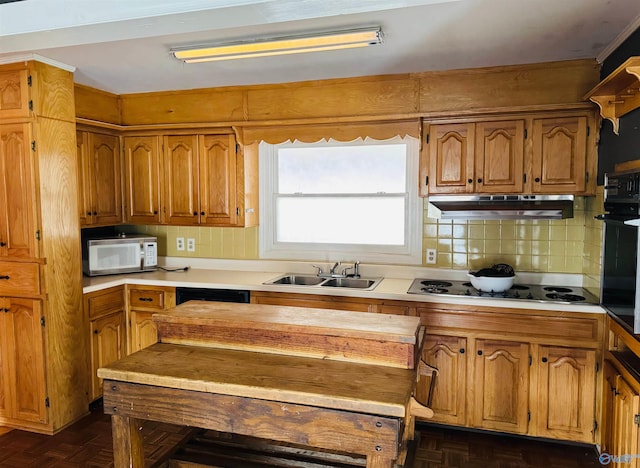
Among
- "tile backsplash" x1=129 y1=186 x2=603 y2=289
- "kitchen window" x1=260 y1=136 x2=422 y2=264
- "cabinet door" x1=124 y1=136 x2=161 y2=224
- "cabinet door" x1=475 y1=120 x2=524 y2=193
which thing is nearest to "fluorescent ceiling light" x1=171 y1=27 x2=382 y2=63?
"cabinet door" x1=475 y1=120 x2=524 y2=193

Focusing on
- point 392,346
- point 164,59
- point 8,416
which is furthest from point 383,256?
point 8,416

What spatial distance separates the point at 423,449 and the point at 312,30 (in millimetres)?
2544

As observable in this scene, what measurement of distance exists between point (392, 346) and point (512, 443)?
5.56 ft

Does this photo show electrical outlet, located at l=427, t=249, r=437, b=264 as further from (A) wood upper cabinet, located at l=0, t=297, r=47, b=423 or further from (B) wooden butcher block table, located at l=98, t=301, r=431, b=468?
(A) wood upper cabinet, located at l=0, t=297, r=47, b=423

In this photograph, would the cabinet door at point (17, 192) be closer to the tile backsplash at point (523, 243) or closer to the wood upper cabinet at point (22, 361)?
the wood upper cabinet at point (22, 361)

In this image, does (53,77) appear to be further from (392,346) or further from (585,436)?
(585,436)

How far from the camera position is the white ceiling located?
80.0 inches

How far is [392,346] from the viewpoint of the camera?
6.10 feet

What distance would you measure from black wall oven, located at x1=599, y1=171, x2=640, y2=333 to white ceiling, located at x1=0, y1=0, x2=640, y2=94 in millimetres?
806

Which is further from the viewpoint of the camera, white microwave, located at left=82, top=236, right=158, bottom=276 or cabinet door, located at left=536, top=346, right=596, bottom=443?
white microwave, located at left=82, top=236, right=158, bottom=276

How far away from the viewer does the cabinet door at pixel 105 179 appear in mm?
3637

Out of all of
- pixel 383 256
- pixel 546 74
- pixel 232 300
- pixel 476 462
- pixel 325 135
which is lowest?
pixel 476 462

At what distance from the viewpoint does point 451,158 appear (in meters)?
3.20

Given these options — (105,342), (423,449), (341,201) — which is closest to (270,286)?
(341,201)
